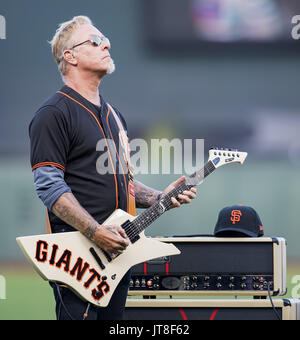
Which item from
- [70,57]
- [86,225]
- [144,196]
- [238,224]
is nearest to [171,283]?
[238,224]

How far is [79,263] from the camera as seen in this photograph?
2.65 m

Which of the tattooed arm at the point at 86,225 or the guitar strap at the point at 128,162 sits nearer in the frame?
the tattooed arm at the point at 86,225

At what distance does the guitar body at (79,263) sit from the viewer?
8.47ft

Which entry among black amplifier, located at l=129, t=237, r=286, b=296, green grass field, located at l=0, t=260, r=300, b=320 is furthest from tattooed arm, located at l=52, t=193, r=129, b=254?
green grass field, located at l=0, t=260, r=300, b=320

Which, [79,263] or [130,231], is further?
[130,231]

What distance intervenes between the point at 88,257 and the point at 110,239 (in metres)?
0.12

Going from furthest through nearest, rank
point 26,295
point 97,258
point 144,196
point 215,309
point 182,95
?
1. point 182,95
2. point 26,295
3. point 215,309
4. point 144,196
5. point 97,258

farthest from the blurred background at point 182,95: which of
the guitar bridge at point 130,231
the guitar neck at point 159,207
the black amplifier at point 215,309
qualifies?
the guitar bridge at point 130,231

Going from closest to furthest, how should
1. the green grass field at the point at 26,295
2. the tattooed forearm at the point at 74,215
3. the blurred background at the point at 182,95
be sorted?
the tattooed forearm at the point at 74,215 → the green grass field at the point at 26,295 → the blurred background at the point at 182,95

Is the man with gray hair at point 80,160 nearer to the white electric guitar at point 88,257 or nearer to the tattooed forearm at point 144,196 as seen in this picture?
the white electric guitar at point 88,257

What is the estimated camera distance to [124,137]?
Result: 299cm

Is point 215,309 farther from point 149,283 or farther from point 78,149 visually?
point 78,149

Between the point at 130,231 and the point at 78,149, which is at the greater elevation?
the point at 78,149

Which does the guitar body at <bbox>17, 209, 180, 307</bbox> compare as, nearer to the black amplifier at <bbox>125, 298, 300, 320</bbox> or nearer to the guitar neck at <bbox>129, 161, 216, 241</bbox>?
the guitar neck at <bbox>129, 161, 216, 241</bbox>
